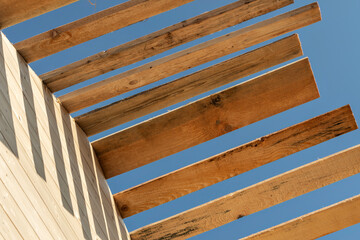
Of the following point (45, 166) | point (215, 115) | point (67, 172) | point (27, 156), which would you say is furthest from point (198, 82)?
point (27, 156)

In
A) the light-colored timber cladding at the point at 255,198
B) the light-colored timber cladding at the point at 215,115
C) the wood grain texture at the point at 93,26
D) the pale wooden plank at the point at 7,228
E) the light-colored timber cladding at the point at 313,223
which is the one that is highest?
the wood grain texture at the point at 93,26

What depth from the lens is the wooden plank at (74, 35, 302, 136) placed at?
10.1 feet

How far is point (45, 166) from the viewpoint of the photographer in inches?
93.7

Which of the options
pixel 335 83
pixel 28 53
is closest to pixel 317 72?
pixel 335 83

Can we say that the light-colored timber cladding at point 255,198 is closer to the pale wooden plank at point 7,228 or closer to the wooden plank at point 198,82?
the wooden plank at point 198,82

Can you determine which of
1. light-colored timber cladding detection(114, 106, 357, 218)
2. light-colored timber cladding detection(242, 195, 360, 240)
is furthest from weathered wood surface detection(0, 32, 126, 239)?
light-colored timber cladding detection(242, 195, 360, 240)

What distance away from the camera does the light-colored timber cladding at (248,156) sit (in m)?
3.20

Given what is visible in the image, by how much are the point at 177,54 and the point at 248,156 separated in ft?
2.51

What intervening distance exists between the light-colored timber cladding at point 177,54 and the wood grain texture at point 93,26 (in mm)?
175

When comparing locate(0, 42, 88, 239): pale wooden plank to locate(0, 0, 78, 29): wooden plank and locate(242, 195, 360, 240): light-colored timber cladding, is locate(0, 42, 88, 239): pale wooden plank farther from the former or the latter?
locate(242, 195, 360, 240): light-colored timber cladding

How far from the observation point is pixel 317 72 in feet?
10.6

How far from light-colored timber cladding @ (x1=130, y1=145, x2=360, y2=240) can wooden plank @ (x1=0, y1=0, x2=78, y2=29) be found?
4.64ft

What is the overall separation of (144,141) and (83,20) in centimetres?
87

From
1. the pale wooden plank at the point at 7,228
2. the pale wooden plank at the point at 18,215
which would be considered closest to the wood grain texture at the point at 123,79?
the pale wooden plank at the point at 18,215
